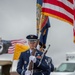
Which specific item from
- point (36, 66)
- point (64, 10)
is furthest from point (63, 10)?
point (36, 66)

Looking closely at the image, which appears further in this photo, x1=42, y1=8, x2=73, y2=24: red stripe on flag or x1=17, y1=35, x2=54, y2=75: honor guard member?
x1=42, y1=8, x2=73, y2=24: red stripe on flag

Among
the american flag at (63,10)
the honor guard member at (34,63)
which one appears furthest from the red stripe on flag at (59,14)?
the honor guard member at (34,63)

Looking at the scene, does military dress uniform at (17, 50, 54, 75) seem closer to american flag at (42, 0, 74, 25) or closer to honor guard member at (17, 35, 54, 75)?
honor guard member at (17, 35, 54, 75)

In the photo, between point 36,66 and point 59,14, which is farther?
point 59,14

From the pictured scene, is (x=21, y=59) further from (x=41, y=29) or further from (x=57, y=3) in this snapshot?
(x=41, y=29)

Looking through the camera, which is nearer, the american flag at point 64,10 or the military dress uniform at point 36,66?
the military dress uniform at point 36,66

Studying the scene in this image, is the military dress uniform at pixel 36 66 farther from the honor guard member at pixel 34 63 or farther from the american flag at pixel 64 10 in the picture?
the american flag at pixel 64 10

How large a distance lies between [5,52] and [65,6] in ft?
83.8

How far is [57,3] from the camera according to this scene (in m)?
6.97

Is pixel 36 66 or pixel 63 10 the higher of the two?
pixel 63 10

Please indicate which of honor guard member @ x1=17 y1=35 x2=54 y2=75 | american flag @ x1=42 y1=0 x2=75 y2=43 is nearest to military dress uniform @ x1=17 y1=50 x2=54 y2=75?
honor guard member @ x1=17 y1=35 x2=54 y2=75

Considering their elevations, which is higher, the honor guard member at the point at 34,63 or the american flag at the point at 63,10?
the american flag at the point at 63,10

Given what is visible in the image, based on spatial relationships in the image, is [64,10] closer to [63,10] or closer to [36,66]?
[63,10]

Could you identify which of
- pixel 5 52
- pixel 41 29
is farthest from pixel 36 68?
pixel 5 52
